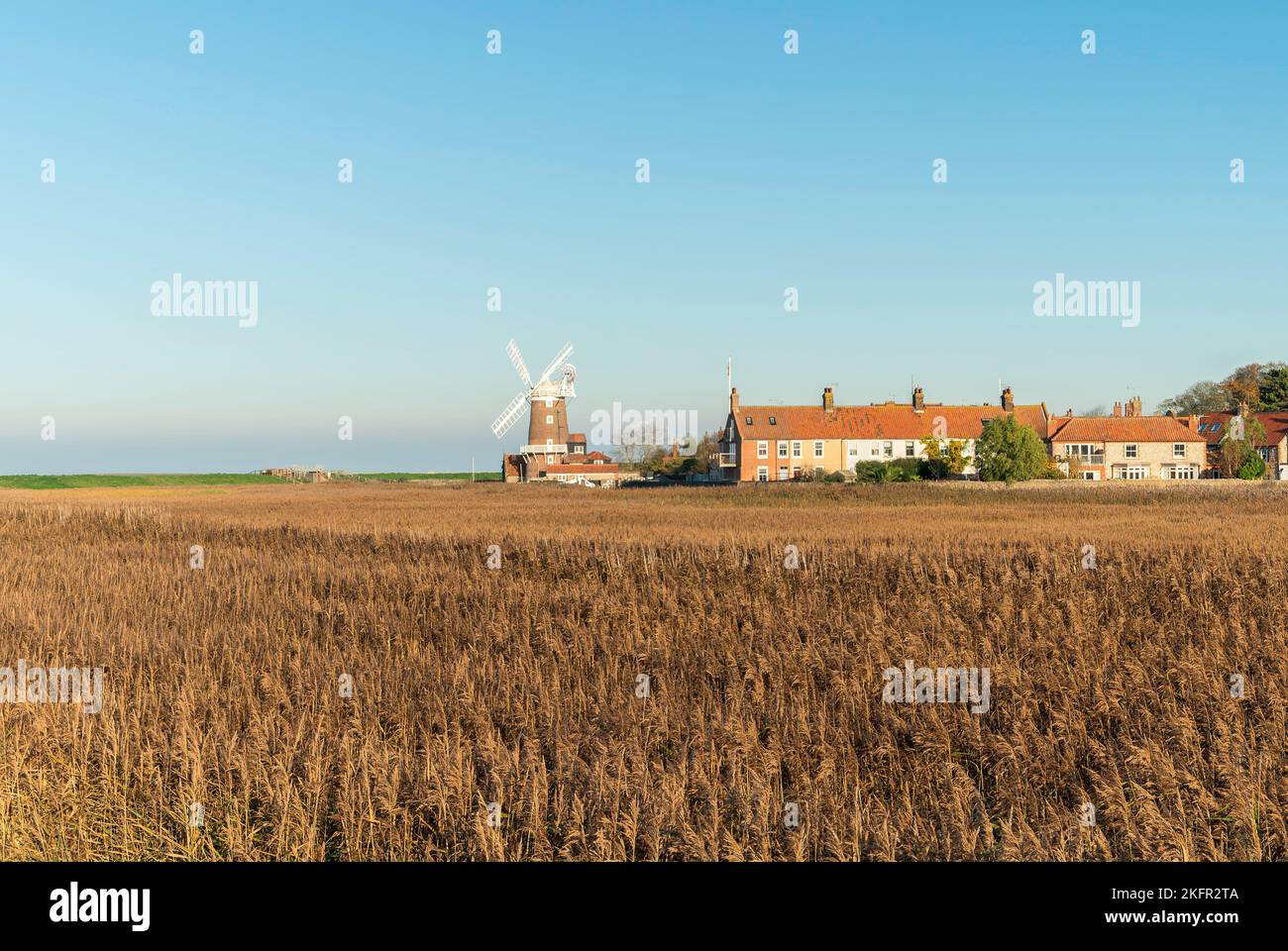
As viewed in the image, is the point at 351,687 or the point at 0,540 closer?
the point at 351,687

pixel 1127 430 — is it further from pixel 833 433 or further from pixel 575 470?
pixel 575 470

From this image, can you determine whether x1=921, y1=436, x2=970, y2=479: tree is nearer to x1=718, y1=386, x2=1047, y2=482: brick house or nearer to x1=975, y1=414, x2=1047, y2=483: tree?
x1=975, y1=414, x2=1047, y2=483: tree

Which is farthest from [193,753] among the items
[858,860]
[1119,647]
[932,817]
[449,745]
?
[1119,647]

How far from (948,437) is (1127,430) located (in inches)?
718

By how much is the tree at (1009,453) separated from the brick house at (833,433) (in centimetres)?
2137

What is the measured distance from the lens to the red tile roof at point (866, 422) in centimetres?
10262

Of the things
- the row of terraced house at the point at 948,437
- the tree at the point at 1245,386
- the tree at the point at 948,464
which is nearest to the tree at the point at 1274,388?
the tree at the point at 1245,386

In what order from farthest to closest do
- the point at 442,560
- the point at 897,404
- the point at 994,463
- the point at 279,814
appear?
the point at 897,404 → the point at 994,463 → the point at 442,560 → the point at 279,814

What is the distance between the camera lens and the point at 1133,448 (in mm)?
98875

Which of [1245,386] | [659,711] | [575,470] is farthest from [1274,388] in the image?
[659,711]

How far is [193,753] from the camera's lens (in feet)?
24.9

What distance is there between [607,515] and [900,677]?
3108 cm

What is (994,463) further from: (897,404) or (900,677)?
(900,677)

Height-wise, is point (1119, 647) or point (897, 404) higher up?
point (897, 404)
